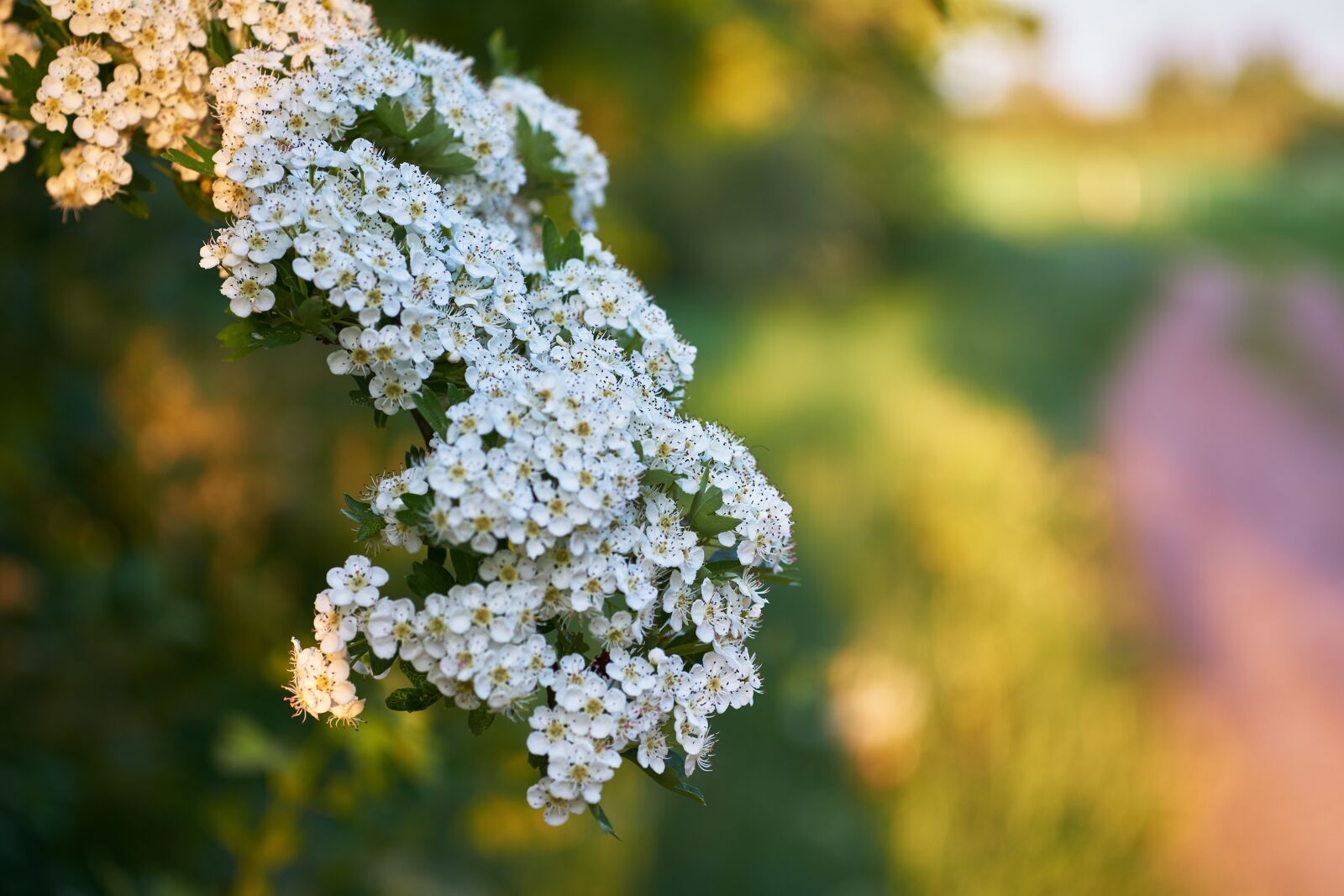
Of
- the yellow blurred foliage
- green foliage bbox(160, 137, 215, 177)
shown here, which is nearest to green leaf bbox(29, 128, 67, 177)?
green foliage bbox(160, 137, 215, 177)

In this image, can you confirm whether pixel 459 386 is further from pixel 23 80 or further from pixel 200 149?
pixel 23 80

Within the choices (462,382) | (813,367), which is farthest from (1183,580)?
(462,382)

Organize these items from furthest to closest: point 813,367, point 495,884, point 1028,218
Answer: point 1028,218 < point 813,367 < point 495,884

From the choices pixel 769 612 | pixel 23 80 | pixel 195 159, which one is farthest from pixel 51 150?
pixel 769 612

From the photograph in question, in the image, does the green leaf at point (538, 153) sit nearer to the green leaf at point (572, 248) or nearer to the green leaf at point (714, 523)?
the green leaf at point (572, 248)

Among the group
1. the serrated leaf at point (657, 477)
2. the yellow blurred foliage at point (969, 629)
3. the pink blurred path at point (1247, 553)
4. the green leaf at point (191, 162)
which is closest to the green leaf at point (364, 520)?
the serrated leaf at point (657, 477)

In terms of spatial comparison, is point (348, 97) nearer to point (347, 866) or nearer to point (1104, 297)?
point (347, 866)
